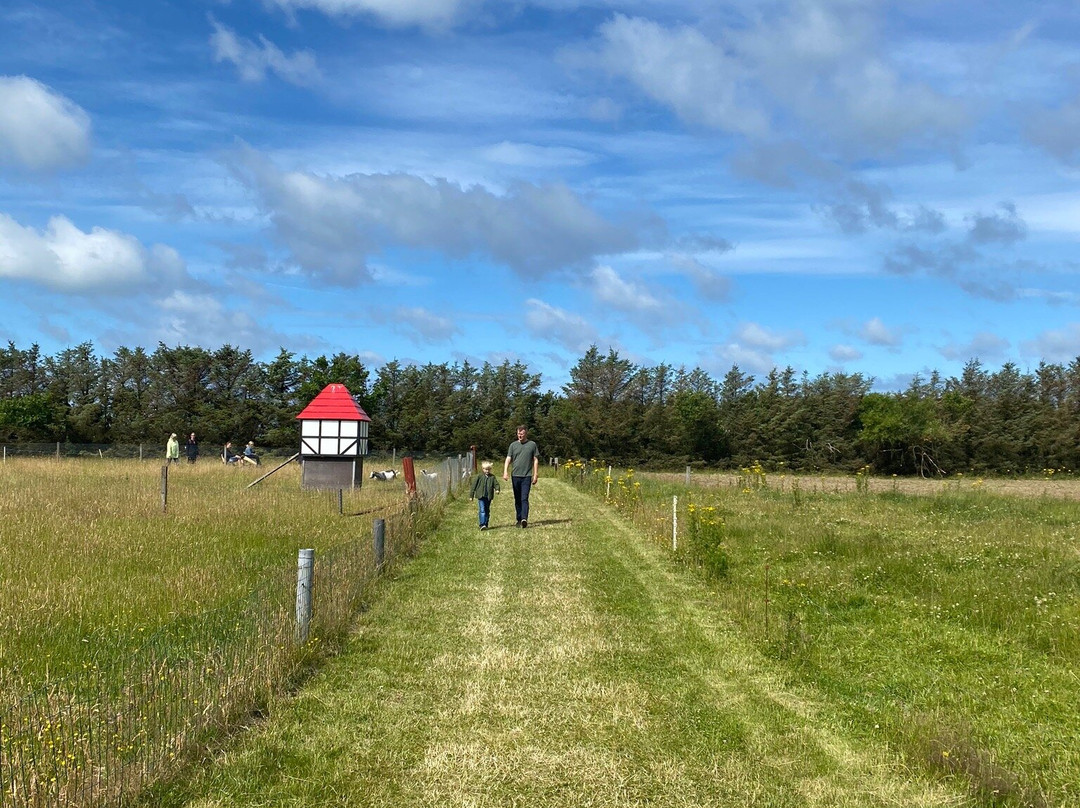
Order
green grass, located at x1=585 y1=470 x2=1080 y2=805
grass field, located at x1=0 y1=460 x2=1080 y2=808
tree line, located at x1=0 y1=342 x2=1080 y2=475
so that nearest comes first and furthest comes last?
1. grass field, located at x1=0 y1=460 x2=1080 y2=808
2. green grass, located at x1=585 y1=470 x2=1080 y2=805
3. tree line, located at x1=0 y1=342 x2=1080 y2=475

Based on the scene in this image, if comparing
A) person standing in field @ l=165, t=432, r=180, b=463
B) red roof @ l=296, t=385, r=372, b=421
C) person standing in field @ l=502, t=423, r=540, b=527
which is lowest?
person standing in field @ l=502, t=423, r=540, b=527

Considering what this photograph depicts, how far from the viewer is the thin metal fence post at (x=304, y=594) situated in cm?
762

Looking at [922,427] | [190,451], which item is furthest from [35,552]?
[922,427]

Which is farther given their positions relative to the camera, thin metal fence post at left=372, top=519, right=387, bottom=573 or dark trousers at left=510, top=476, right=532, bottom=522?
dark trousers at left=510, top=476, right=532, bottom=522

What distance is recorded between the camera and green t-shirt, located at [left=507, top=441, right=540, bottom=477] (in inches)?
671

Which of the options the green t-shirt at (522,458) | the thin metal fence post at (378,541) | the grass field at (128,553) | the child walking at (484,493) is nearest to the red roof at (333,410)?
the grass field at (128,553)

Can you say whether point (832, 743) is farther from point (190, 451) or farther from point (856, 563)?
point (190, 451)

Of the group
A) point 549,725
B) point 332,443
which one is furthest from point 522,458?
point 332,443

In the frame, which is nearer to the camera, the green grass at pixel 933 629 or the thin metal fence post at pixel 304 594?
the green grass at pixel 933 629

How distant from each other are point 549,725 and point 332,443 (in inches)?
932

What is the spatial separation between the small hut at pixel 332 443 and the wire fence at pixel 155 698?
19061mm

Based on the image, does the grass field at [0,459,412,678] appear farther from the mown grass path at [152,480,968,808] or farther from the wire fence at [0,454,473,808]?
the mown grass path at [152,480,968,808]

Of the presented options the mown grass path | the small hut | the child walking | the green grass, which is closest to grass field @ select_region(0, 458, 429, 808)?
the mown grass path

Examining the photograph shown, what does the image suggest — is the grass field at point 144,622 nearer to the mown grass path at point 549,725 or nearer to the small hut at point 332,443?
the mown grass path at point 549,725
